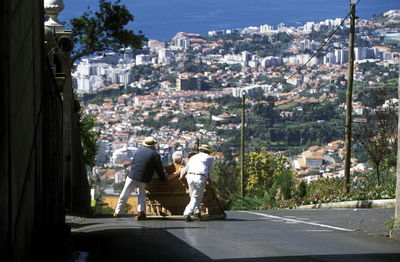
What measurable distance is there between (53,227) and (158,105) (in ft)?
587

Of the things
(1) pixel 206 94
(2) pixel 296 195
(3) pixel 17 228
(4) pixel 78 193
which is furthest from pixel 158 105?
(3) pixel 17 228

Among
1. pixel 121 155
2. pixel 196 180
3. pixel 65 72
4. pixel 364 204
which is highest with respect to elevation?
pixel 65 72

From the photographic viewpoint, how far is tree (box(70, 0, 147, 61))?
30859 mm

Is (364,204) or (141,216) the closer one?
(141,216)

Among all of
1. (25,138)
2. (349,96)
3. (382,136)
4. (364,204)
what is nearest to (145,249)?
→ (25,138)

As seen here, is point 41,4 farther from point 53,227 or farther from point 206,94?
point 206,94

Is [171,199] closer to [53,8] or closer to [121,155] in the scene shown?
[53,8]

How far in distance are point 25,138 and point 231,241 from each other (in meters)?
5.92

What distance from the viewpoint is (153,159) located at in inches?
642

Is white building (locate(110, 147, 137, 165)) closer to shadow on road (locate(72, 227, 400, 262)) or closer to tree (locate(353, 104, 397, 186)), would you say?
tree (locate(353, 104, 397, 186))

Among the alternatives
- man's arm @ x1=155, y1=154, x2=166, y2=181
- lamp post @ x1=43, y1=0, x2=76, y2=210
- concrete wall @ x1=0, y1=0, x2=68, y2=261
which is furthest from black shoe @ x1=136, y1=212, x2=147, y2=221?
concrete wall @ x1=0, y1=0, x2=68, y2=261

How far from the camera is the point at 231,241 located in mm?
11484

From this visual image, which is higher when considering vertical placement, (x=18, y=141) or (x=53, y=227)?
(x=18, y=141)

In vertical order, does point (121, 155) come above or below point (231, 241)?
below
